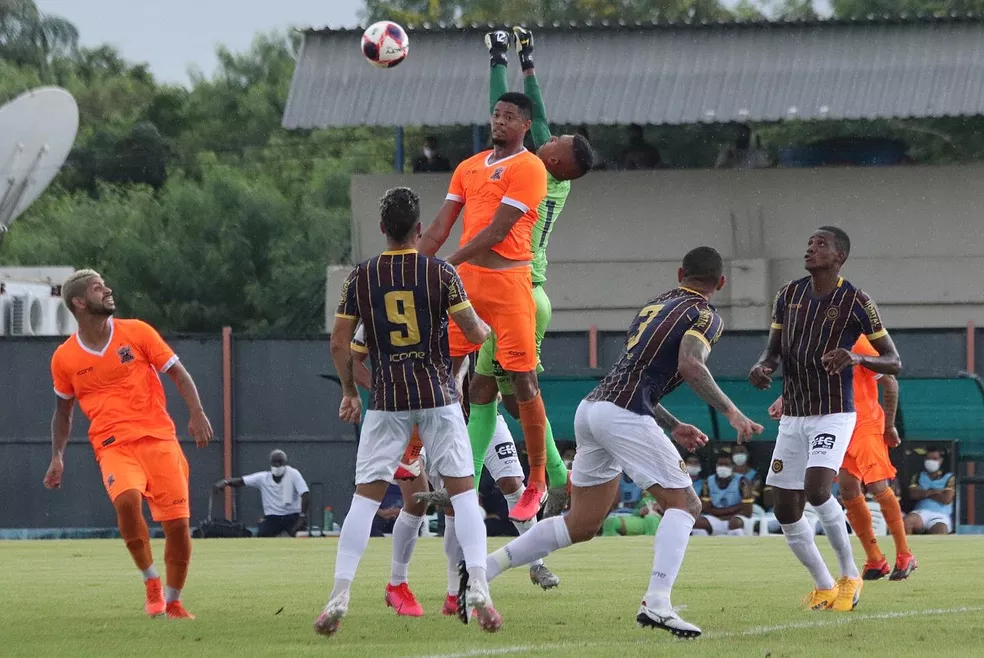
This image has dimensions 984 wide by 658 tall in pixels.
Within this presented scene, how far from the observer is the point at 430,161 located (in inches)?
1188

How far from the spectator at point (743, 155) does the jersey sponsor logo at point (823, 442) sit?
19641 mm

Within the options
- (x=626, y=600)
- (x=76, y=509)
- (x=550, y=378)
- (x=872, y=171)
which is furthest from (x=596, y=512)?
(x=872, y=171)

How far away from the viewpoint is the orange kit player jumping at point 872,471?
1269cm

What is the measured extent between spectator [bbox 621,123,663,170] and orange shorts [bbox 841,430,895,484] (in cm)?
1655

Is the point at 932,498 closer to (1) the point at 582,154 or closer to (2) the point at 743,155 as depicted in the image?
(2) the point at 743,155

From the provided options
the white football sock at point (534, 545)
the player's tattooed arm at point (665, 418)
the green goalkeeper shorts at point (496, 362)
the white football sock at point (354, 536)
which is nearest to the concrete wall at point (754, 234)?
the green goalkeeper shorts at point (496, 362)

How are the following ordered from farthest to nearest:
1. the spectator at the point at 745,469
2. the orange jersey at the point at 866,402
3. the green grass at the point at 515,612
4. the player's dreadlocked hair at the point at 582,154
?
the spectator at the point at 745,469 < the orange jersey at the point at 866,402 < the player's dreadlocked hair at the point at 582,154 < the green grass at the point at 515,612

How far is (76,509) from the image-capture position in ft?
90.0

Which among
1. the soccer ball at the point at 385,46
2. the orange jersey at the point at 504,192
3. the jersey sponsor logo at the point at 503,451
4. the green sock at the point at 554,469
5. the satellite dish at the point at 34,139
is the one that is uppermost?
the satellite dish at the point at 34,139

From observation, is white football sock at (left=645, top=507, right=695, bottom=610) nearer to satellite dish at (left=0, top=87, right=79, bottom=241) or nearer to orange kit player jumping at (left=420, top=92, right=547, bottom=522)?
orange kit player jumping at (left=420, top=92, right=547, bottom=522)

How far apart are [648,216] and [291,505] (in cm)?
891

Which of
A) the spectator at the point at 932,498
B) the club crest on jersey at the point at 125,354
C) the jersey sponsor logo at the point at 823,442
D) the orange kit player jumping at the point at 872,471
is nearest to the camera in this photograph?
the club crest on jersey at the point at 125,354

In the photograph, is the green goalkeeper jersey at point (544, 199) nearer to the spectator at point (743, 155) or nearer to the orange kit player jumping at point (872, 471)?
the orange kit player jumping at point (872, 471)

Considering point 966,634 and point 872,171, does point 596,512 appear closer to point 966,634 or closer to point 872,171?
point 966,634
